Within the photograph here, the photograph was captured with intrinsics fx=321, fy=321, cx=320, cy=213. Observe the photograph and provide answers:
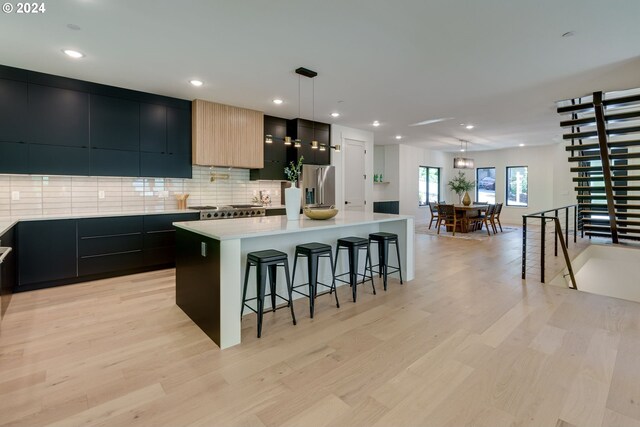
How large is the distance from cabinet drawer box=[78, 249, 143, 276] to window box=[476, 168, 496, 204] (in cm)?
1132

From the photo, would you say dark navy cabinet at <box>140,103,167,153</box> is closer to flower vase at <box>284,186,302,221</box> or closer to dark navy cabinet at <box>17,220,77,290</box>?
dark navy cabinet at <box>17,220,77,290</box>

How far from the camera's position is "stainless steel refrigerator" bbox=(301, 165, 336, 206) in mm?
6359

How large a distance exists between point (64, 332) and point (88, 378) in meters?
0.95

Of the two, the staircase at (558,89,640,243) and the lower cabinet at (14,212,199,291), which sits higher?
the staircase at (558,89,640,243)

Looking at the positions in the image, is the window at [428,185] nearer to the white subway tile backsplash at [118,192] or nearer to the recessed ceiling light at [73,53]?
the white subway tile backsplash at [118,192]

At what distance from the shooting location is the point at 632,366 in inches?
87.7

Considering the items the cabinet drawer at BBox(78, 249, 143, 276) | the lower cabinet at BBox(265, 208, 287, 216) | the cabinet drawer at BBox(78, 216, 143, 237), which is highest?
the lower cabinet at BBox(265, 208, 287, 216)

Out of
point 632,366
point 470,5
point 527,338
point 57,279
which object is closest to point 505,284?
point 527,338

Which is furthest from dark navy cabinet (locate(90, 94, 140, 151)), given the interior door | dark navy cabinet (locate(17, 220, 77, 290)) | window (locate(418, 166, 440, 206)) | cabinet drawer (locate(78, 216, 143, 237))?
window (locate(418, 166, 440, 206))

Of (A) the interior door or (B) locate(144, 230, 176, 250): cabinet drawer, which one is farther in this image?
(A) the interior door

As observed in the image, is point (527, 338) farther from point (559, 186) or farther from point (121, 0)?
point (559, 186)

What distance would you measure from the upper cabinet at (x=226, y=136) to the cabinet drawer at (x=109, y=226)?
1336 mm

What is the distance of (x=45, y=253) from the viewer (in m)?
3.82

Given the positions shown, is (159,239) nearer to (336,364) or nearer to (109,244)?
(109,244)
